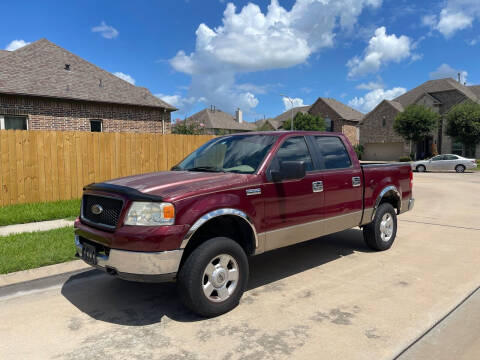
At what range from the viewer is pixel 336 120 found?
55.8 metres

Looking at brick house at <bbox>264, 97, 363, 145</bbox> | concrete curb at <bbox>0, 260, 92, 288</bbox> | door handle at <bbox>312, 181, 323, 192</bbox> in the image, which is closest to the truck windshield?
door handle at <bbox>312, 181, 323, 192</bbox>

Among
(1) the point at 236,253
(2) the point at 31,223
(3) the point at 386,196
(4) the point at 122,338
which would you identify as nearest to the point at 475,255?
(3) the point at 386,196

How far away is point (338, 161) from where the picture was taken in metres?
5.34

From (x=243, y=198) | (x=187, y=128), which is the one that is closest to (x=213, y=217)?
(x=243, y=198)

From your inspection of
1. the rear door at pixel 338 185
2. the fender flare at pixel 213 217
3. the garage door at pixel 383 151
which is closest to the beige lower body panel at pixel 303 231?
the rear door at pixel 338 185

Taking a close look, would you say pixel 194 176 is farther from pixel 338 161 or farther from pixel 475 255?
pixel 475 255

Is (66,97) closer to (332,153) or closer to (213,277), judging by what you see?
(332,153)

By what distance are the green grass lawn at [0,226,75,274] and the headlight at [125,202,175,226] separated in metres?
2.52

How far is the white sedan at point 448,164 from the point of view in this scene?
26594 mm

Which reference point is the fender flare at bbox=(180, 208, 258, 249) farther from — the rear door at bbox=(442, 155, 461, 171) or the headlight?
the rear door at bbox=(442, 155, 461, 171)

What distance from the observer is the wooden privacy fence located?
30.2 ft

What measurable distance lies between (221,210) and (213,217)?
12 cm

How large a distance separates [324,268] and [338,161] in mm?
1566

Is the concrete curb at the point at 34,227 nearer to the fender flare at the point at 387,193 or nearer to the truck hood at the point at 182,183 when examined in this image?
the truck hood at the point at 182,183
